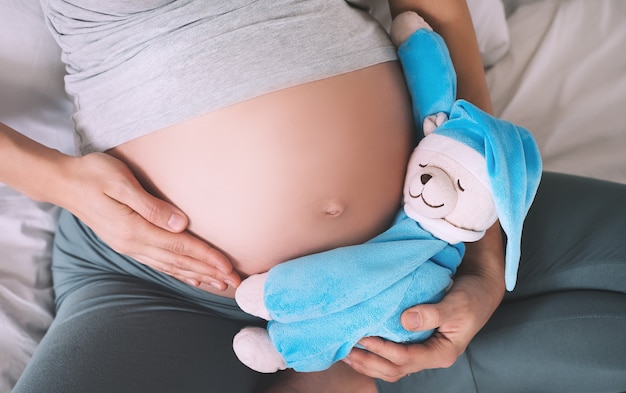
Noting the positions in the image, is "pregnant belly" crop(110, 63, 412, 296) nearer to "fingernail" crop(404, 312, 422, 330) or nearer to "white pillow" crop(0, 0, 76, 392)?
"fingernail" crop(404, 312, 422, 330)

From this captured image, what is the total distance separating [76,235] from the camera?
3.06 ft

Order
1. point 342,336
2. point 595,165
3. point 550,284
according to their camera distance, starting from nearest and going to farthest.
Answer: point 342,336, point 550,284, point 595,165

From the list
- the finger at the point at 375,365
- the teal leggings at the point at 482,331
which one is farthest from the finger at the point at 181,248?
the finger at the point at 375,365

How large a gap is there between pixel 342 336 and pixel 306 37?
401 millimetres

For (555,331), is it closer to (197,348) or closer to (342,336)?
(342,336)

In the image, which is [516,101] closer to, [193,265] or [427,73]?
[427,73]

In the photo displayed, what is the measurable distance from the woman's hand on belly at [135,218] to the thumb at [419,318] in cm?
24

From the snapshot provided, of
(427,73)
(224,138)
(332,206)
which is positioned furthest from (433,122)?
(224,138)

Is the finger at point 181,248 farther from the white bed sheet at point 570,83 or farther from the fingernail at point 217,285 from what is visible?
the white bed sheet at point 570,83

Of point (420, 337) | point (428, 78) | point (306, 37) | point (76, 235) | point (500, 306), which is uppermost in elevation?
point (306, 37)

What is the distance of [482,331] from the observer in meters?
0.90

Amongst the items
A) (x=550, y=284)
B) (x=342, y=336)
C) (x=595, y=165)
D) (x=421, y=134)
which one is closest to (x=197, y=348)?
(x=342, y=336)

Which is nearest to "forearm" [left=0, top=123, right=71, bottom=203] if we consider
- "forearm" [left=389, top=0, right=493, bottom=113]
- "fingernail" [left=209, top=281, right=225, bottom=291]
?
"fingernail" [left=209, top=281, right=225, bottom=291]

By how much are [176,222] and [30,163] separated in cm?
23
